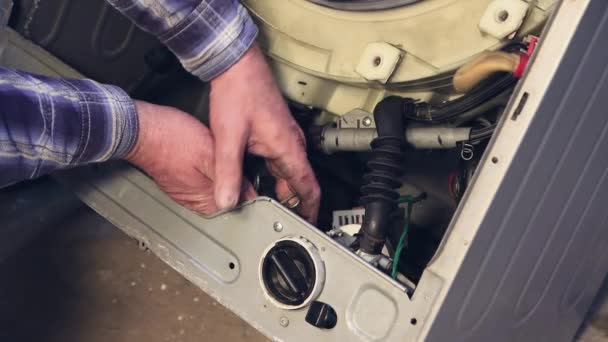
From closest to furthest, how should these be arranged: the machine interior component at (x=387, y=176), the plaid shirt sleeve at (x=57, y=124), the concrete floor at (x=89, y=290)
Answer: the machine interior component at (x=387, y=176) → the plaid shirt sleeve at (x=57, y=124) → the concrete floor at (x=89, y=290)

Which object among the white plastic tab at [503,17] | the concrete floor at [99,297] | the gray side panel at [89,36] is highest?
the white plastic tab at [503,17]

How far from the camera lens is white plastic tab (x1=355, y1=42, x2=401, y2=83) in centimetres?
100

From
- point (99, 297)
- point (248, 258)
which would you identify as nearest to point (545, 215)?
point (248, 258)

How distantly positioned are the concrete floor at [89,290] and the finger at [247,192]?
672mm

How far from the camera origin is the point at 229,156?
991 mm

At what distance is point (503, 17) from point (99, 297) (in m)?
1.15

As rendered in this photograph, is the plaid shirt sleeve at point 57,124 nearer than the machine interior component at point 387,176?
No

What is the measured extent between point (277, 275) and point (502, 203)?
299mm

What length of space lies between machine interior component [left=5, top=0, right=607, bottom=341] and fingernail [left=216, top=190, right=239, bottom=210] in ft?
0.04

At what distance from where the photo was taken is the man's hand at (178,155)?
100cm

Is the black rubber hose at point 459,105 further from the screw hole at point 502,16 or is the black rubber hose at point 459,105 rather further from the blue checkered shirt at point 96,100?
→ the blue checkered shirt at point 96,100

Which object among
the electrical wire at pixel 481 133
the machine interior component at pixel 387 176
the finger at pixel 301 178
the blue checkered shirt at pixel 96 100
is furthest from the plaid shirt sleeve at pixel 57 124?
the electrical wire at pixel 481 133

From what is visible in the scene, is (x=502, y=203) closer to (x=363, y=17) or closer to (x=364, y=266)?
(x=364, y=266)

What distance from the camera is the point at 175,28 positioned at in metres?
0.99
